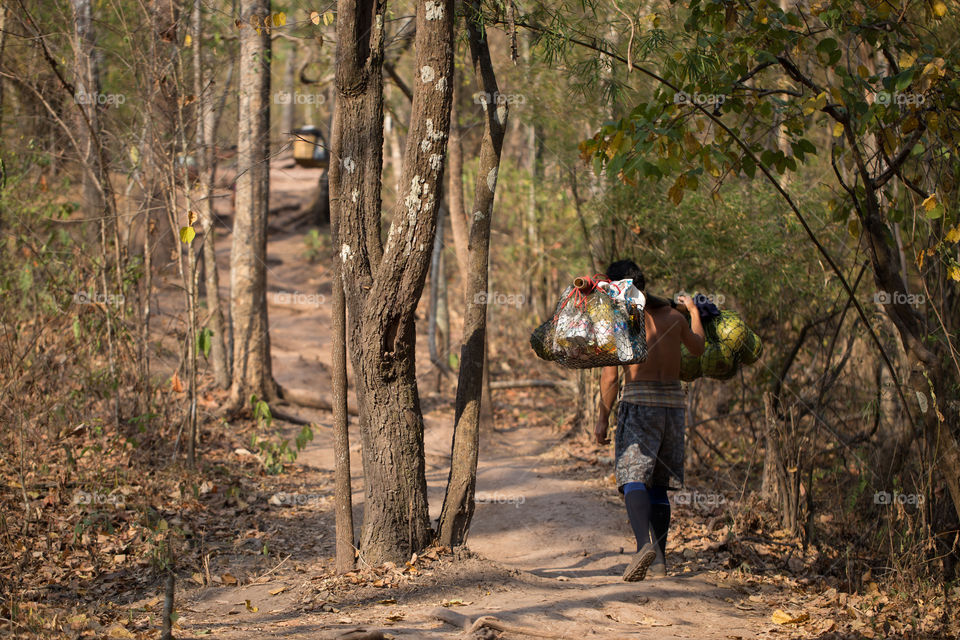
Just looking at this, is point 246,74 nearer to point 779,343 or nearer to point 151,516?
point 151,516

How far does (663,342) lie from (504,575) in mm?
1741

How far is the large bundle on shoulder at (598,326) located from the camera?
455 centimetres

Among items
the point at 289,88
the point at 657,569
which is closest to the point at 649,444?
the point at 657,569

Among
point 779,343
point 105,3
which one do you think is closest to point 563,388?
point 779,343

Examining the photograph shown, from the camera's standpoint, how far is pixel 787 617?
16.0ft

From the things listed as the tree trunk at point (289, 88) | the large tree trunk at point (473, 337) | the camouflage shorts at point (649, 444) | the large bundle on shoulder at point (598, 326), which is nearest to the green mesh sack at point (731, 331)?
the camouflage shorts at point (649, 444)

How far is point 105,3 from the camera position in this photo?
8.06 metres

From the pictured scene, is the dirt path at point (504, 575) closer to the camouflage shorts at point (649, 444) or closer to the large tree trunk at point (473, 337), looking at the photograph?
the large tree trunk at point (473, 337)

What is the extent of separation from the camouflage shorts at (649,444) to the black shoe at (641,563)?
0.42 metres

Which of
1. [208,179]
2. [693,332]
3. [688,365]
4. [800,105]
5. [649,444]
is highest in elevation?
[208,179]

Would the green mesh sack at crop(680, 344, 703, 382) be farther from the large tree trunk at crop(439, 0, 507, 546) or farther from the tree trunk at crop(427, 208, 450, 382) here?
the tree trunk at crop(427, 208, 450, 382)

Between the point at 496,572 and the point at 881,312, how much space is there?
13.6 ft

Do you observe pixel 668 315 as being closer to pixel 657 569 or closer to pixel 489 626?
pixel 657 569

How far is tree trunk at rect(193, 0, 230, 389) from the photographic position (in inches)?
312
